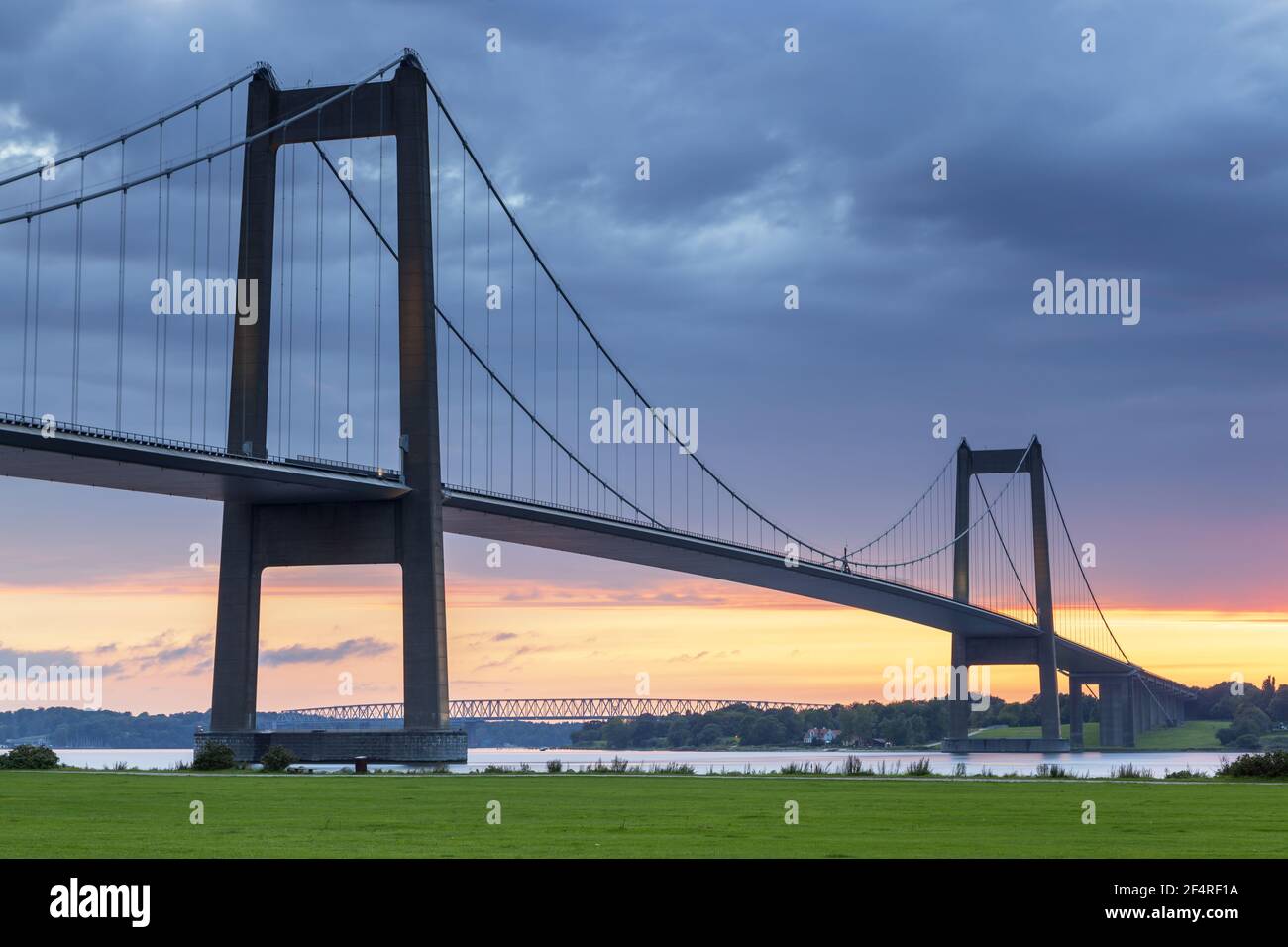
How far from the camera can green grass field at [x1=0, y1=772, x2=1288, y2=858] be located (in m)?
18.5

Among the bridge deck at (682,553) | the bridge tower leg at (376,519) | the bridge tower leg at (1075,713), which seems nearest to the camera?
the bridge tower leg at (376,519)

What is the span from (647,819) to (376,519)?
40777mm

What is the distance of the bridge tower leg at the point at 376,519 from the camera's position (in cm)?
6097

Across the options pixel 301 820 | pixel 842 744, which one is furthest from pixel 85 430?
pixel 842 744

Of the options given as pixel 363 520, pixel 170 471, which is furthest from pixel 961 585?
pixel 170 471

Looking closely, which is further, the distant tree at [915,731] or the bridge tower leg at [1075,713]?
the distant tree at [915,731]

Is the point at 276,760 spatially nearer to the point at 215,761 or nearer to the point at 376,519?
the point at 215,761

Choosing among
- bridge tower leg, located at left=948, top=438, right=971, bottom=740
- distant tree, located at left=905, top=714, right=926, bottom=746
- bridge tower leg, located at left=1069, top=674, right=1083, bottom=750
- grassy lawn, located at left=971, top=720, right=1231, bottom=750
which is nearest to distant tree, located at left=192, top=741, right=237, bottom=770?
bridge tower leg, located at left=948, top=438, right=971, bottom=740

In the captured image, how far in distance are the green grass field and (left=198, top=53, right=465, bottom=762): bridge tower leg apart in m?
24.9

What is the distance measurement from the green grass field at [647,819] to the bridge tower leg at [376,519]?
24909 millimetres

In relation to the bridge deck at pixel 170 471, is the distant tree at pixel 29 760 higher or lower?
lower

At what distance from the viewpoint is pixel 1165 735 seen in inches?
6624

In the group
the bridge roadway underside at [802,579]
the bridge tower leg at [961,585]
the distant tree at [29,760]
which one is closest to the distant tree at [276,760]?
the distant tree at [29,760]

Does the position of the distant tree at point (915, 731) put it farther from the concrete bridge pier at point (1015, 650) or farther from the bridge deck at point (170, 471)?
the bridge deck at point (170, 471)
